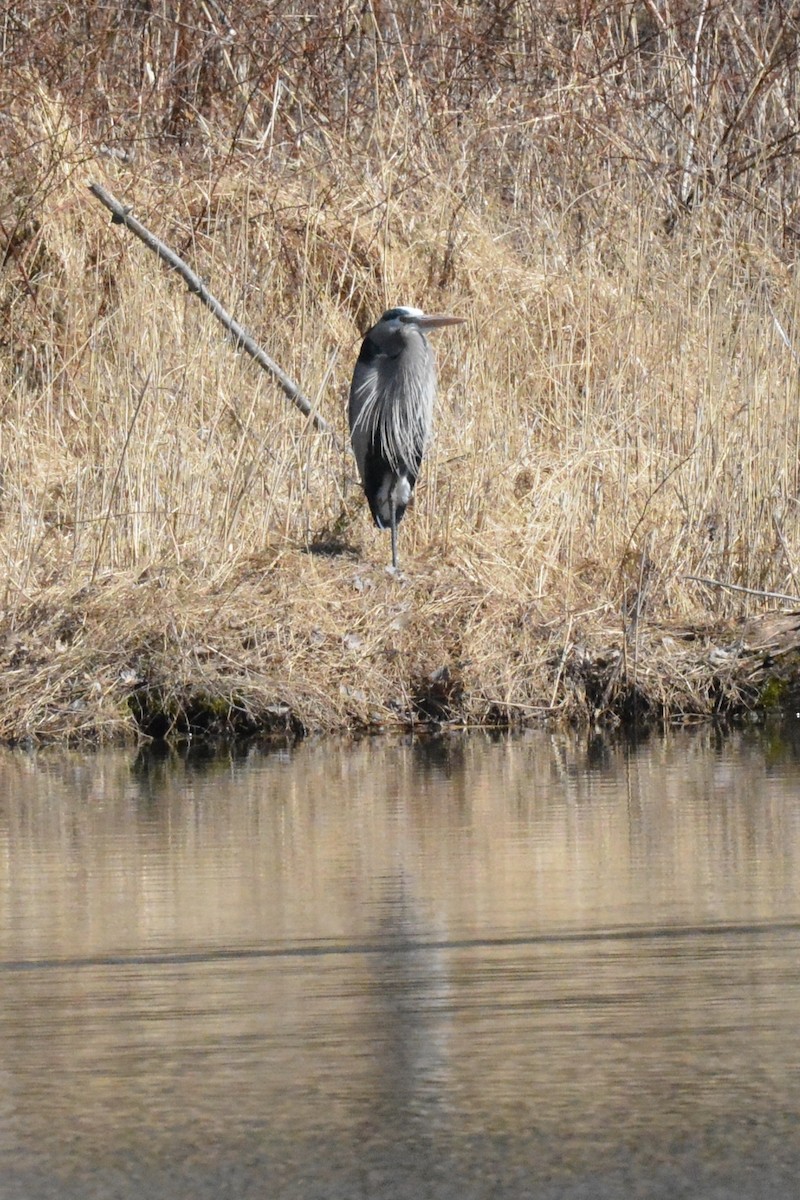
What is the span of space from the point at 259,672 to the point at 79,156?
15.5 ft

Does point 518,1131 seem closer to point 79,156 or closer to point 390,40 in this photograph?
point 79,156

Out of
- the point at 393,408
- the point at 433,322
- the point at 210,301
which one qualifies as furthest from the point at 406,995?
the point at 210,301

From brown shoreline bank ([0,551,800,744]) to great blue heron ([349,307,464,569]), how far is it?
0.71 metres

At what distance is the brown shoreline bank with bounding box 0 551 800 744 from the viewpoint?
287 inches

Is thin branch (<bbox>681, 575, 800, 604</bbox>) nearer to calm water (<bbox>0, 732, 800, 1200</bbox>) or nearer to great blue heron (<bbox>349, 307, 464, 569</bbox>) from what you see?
great blue heron (<bbox>349, 307, 464, 569</bbox>)

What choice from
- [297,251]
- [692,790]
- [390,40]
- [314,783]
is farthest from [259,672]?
[390,40]

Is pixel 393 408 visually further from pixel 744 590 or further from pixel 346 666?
pixel 744 590

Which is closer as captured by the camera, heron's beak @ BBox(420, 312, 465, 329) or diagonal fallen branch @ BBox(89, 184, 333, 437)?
heron's beak @ BBox(420, 312, 465, 329)

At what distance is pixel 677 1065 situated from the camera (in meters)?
2.58

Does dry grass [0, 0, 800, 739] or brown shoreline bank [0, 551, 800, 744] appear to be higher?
dry grass [0, 0, 800, 739]

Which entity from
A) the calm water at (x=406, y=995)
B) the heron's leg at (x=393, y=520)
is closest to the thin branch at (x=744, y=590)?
the heron's leg at (x=393, y=520)

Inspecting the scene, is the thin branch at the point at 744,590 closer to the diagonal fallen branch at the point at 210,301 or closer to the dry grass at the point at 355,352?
the dry grass at the point at 355,352

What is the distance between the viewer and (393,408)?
8.46 m

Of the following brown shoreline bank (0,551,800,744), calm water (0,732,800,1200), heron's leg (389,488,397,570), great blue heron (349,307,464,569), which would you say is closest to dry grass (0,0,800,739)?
brown shoreline bank (0,551,800,744)
